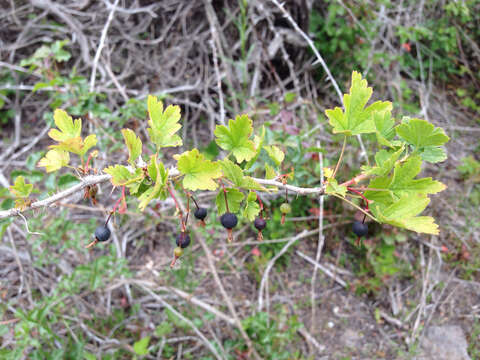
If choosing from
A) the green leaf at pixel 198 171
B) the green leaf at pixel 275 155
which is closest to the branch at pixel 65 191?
the green leaf at pixel 198 171

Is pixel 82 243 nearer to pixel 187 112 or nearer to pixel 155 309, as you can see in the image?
pixel 155 309

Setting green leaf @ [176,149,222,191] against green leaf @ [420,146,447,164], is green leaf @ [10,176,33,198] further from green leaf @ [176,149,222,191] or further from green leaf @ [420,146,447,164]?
green leaf @ [420,146,447,164]

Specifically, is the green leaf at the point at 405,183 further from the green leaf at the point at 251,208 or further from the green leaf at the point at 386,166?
the green leaf at the point at 251,208

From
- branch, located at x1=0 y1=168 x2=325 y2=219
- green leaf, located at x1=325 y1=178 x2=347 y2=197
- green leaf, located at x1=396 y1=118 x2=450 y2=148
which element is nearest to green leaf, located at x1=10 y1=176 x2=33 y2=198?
branch, located at x1=0 y1=168 x2=325 y2=219

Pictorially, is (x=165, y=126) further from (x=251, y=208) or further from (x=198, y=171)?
(x=251, y=208)

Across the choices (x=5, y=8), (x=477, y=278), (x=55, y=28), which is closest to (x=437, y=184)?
(x=477, y=278)

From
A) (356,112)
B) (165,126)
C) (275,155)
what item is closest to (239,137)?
(275,155)
